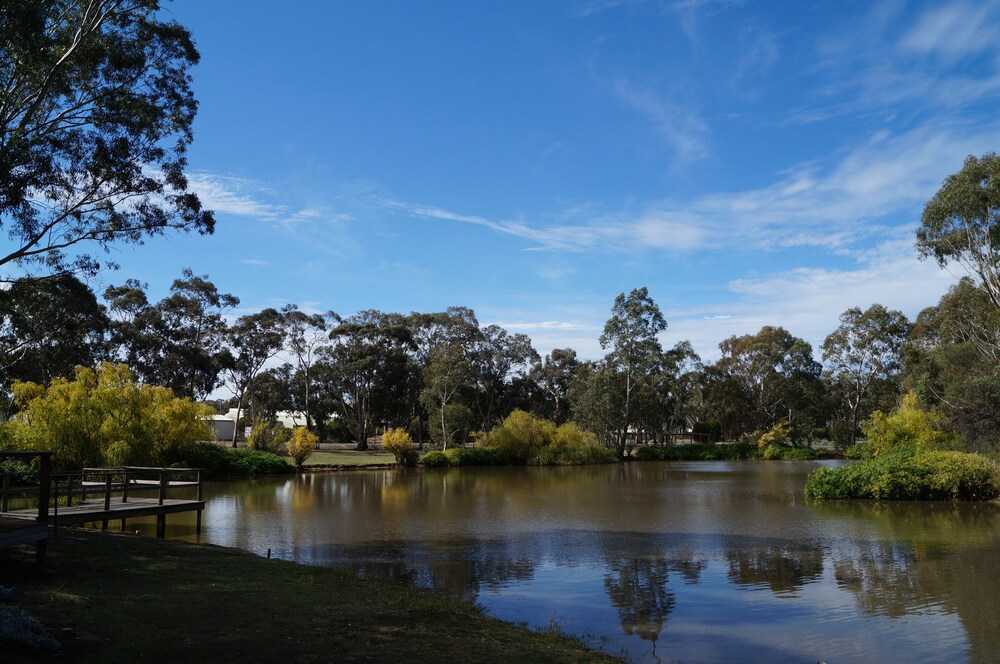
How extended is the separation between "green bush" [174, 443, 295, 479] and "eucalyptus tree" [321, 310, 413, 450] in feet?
65.3

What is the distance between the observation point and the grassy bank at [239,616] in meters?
6.08

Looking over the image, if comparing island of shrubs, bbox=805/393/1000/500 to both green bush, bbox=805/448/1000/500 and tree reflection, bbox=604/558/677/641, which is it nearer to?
green bush, bbox=805/448/1000/500

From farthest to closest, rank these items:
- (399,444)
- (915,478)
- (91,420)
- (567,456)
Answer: (567,456) → (399,444) → (91,420) → (915,478)

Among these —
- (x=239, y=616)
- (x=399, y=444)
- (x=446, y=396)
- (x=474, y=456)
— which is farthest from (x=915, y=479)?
(x=446, y=396)

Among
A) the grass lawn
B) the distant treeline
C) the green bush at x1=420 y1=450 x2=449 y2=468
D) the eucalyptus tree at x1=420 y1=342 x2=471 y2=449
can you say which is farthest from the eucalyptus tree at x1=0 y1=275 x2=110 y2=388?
the eucalyptus tree at x1=420 y1=342 x2=471 y2=449

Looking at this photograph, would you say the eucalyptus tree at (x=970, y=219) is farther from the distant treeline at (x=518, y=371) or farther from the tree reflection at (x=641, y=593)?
the tree reflection at (x=641, y=593)

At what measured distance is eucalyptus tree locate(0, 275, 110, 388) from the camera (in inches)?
618

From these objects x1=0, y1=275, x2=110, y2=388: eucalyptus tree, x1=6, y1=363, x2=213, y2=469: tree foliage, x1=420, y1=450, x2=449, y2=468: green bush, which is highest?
x1=0, y1=275, x2=110, y2=388: eucalyptus tree

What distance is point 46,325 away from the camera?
27.8 metres

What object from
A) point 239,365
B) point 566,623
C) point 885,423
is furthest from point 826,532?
point 239,365

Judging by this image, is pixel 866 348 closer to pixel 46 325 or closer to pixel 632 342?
pixel 632 342

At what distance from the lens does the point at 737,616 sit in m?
10.1

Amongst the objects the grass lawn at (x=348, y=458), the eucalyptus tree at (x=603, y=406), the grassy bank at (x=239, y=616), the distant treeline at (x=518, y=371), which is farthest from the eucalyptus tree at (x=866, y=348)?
the grassy bank at (x=239, y=616)

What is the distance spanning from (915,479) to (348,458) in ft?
115
